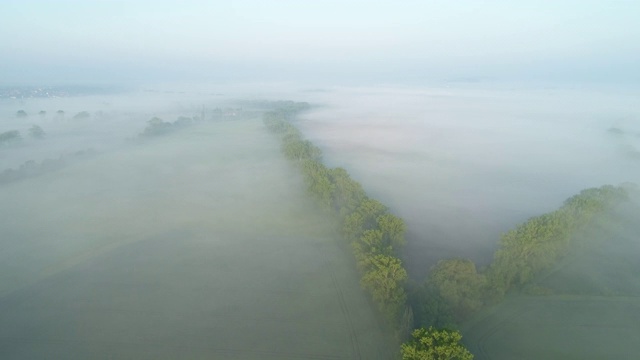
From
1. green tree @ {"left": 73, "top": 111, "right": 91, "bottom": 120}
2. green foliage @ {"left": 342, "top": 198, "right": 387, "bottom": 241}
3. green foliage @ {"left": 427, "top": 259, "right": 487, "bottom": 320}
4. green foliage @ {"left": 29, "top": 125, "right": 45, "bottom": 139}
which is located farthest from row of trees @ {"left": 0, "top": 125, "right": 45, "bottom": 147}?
green foliage @ {"left": 427, "top": 259, "right": 487, "bottom": 320}

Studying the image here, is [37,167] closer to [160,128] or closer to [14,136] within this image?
[14,136]

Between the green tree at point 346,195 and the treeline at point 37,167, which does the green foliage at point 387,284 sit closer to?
the green tree at point 346,195

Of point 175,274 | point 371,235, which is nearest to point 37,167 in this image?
point 175,274

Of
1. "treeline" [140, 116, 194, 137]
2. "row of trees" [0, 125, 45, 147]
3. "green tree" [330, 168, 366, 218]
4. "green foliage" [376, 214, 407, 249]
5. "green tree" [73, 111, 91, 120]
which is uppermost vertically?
"green tree" [73, 111, 91, 120]

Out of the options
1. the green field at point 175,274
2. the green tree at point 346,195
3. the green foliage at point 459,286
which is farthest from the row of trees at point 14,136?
the green foliage at point 459,286

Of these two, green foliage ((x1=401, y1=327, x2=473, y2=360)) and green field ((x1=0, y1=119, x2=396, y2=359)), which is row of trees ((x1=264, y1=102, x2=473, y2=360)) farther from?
green field ((x1=0, y1=119, x2=396, y2=359))
